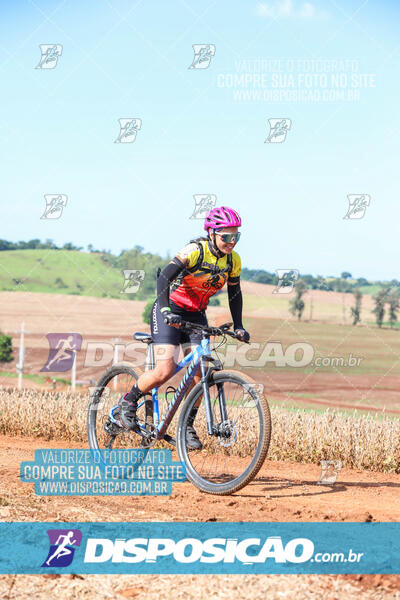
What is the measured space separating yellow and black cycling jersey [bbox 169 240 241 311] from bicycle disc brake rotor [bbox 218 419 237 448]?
4.35ft

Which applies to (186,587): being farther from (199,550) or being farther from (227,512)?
(227,512)

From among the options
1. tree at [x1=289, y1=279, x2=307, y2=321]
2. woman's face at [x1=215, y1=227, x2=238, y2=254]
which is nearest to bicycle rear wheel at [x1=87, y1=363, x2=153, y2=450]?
woman's face at [x1=215, y1=227, x2=238, y2=254]

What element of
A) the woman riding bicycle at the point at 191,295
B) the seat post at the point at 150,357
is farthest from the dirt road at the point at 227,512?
the seat post at the point at 150,357

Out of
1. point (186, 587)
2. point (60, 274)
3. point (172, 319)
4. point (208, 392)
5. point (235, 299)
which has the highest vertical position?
point (60, 274)

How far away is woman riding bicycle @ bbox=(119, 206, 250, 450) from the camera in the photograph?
6.28 m

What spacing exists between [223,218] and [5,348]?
71.6m

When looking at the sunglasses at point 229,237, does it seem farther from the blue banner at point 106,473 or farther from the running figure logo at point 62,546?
the running figure logo at point 62,546

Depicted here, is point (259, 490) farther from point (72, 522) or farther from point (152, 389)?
point (72, 522)

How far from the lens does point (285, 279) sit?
48.4ft

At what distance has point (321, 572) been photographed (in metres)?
4.29

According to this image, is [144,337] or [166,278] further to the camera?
[144,337]

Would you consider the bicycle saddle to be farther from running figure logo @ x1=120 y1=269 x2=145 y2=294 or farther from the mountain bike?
running figure logo @ x1=120 y1=269 x2=145 y2=294

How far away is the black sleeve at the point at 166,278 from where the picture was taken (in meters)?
6.25

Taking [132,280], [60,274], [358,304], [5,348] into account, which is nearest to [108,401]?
[132,280]
